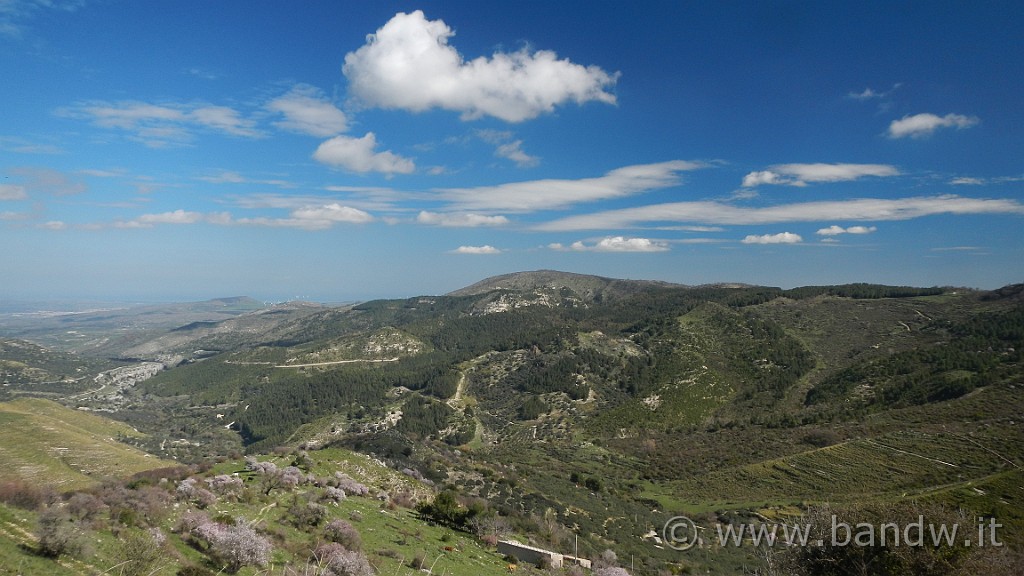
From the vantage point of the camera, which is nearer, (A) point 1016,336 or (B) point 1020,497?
(B) point 1020,497

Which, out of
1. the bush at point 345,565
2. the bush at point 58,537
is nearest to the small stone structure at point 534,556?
the bush at point 345,565

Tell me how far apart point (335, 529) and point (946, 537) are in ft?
69.8

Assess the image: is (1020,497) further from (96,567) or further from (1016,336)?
(1016,336)

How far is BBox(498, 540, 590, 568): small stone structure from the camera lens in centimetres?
2480

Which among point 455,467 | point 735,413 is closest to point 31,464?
point 455,467

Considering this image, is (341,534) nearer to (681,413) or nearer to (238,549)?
(238,549)

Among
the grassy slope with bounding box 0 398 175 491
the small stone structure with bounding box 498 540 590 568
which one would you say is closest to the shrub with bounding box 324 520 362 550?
the small stone structure with bounding box 498 540 590 568

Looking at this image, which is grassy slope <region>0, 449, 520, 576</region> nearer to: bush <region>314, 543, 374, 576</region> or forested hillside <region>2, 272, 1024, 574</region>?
bush <region>314, 543, 374, 576</region>

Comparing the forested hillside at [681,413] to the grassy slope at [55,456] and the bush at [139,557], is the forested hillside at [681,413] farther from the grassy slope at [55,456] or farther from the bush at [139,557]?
the bush at [139,557]

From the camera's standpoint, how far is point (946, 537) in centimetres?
1333

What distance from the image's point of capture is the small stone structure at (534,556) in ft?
81.4

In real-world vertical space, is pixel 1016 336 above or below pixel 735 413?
above

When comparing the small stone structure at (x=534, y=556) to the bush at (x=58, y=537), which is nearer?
the bush at (x=58, y=537)

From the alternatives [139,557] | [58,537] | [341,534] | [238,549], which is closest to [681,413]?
[341,534]
